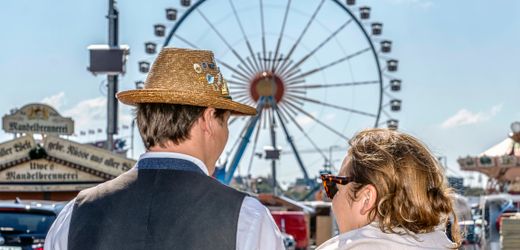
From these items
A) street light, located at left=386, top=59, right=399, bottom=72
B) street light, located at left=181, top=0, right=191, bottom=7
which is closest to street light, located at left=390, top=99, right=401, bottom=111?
street light, located at left=386, top=59, right=399, bottom=72

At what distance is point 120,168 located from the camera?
25.8 m

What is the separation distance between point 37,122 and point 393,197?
83.3 feet

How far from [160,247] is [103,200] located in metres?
0.26

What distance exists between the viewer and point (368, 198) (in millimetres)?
3541

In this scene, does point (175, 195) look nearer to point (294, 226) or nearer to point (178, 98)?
point (178, 98)

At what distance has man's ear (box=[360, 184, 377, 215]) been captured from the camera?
3.53 meters

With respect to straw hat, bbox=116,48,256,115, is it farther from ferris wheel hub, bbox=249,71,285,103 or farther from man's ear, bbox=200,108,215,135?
ferris wheel hub, bbox=249,71,285,103

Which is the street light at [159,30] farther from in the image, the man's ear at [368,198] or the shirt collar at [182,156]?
the man's ear at [368,198]

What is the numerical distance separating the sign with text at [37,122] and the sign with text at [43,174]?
7.10 ft

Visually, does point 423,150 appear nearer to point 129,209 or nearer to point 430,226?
point 430,226

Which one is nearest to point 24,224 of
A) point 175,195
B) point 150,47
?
point 175,195

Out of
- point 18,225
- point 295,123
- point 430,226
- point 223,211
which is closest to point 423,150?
point 430,226

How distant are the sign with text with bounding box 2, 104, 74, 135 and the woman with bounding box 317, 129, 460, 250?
24875 mm

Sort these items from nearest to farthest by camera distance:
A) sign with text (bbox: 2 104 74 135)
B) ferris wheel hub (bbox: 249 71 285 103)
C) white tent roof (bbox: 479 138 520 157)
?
sign with text (bbox: 2 104 74 135) → ferris wheel hub (bbox: 249 71 285 103) → white tent roof (bbox: 479 138 520 157)
